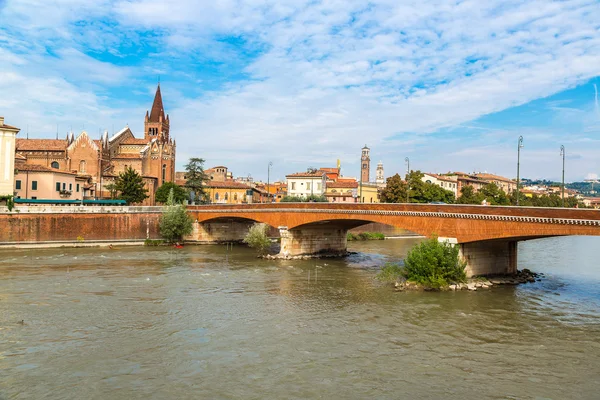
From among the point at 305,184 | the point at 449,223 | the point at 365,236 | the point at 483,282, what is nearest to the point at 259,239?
the point at 449,223

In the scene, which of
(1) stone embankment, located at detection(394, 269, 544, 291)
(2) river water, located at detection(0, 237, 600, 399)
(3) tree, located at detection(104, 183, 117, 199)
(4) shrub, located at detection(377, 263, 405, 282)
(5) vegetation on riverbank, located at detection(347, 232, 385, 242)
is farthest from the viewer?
(3) tree, located at detection(104, 183, 117, 199)

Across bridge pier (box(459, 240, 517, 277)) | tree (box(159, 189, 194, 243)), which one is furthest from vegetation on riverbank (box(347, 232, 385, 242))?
bridge pier (box(459, 240, 517, 277))

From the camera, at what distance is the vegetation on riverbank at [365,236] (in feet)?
177

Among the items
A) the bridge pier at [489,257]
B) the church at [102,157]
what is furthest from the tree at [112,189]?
the bridge pier at [489,257]

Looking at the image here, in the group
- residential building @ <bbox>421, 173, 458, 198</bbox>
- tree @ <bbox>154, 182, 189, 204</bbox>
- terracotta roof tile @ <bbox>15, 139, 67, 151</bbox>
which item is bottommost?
tree @ <bbox>154, 182, 189, 204</bbox>

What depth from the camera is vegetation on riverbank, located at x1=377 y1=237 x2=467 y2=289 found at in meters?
24.2

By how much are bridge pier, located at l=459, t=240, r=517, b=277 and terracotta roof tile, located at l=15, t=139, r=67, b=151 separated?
59864mm

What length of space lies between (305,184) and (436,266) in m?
53.3

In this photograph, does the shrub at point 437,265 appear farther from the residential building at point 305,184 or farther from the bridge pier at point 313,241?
the residential building at point 305,184

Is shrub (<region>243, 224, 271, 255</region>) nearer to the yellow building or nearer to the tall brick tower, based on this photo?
the tall brick tower

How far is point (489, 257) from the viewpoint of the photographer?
26.9 meters

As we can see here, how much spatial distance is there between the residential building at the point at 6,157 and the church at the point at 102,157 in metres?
10.4

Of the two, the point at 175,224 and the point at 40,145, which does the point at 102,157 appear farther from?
the point at 175,224

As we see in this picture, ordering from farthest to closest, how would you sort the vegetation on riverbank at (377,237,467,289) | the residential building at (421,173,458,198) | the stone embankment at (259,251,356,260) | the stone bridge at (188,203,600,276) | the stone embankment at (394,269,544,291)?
the residential building at (421,173,458,198) → the stone embankment at (259,251,356,260) → the stone embankment at (394,269,544,291) → the vegetation on riverbank at (377,237,467,289) → the stone bridge at (188,203,600,276)
